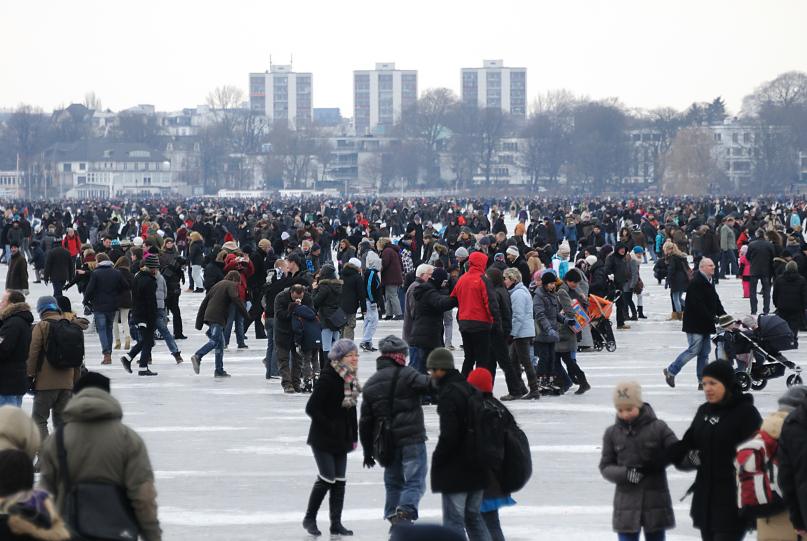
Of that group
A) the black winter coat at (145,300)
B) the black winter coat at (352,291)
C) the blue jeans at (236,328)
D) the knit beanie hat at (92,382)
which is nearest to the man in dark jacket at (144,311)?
the black winter coat at (145,300)

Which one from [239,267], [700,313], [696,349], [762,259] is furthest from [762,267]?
[700,313]

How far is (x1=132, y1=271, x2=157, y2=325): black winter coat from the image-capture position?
17000mm

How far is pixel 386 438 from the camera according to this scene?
343 inches

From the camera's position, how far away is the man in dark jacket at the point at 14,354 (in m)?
10.3

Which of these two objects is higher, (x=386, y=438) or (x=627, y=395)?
(x=627, y=395)

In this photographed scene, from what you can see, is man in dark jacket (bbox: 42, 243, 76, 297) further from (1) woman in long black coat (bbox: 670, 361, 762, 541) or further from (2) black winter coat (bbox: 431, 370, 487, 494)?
(1) woman in long black coat (bbox: 670, 361, 762, 541)

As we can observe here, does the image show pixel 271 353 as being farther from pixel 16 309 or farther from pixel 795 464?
pixel 795 464

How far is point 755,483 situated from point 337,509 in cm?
264

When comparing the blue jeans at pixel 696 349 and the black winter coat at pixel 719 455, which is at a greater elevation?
the black winter coat at pixel 719 455

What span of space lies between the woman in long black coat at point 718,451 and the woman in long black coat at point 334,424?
2.32 metres

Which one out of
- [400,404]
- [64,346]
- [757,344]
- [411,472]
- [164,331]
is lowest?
[164,331]

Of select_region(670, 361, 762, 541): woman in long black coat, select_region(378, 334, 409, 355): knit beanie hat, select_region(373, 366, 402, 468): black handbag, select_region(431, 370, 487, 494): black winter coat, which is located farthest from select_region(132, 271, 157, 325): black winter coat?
select_region(670, 361, 762, 541): woman in long black coat

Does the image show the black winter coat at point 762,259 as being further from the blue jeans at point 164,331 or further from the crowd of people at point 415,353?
the blue jeans at point 164,331

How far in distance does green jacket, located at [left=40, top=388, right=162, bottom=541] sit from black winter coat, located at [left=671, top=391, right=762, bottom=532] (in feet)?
7.33
